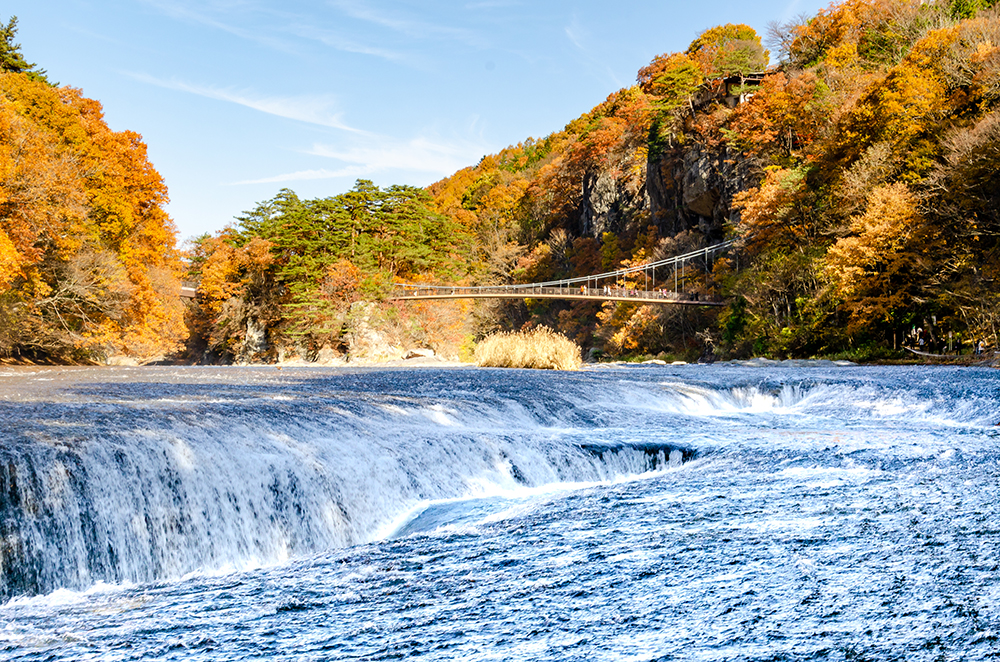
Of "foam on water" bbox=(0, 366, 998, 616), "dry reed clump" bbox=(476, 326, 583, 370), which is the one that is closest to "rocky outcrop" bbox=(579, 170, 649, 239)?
"dry reed clump" bbox=(476, 326, 583, 370)

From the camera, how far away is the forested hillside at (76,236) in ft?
57.8

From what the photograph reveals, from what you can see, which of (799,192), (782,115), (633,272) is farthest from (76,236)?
(782,115)

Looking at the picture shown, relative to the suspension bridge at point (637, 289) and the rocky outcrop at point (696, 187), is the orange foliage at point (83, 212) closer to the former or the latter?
the suspension bridge at point (637, 289)

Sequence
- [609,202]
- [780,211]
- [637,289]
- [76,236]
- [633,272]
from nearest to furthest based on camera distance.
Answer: [76,236]
[780,211]
[637,289]
[633,272]
[609,202]

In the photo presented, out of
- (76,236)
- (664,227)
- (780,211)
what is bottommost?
(76,236)

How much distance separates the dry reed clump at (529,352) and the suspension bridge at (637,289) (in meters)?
10.9

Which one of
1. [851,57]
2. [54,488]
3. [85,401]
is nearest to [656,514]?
[54,488]

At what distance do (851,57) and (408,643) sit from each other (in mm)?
35663

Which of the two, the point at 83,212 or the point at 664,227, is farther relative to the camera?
the point at 664,227

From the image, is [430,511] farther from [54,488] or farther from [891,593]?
[891,593]

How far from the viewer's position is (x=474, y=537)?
3758 mm

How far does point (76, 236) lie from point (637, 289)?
989 inches

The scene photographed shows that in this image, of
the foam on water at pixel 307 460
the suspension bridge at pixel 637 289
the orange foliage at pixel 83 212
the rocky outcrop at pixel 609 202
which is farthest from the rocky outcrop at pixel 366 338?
the foam on water at pixel 307 460

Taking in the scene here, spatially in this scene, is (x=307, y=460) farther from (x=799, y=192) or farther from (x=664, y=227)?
(x=664, y=227)
